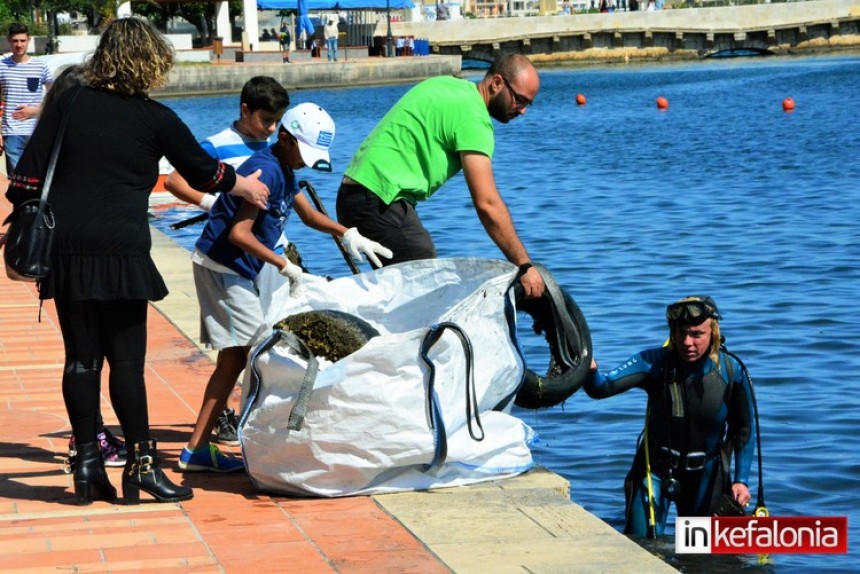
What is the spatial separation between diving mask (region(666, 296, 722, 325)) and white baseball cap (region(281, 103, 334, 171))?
1.56 metres

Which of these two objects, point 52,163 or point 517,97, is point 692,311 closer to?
point 517,97

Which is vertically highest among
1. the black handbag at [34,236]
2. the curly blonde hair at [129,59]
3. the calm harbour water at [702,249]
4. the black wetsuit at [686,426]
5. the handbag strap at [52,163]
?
the curly blonde hair at [129,59]

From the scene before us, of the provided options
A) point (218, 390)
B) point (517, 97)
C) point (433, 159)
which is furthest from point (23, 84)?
point (517, 97)

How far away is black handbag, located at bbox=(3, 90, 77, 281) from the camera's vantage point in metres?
4.76

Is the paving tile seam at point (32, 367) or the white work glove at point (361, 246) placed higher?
the white work glove at point (361, 246)

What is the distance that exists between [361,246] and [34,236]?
1.54m

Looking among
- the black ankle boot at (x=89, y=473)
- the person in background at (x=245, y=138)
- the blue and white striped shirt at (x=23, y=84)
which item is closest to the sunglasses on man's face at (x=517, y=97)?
the person in background at (x=245, y=138)

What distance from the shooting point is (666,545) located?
6277 mm

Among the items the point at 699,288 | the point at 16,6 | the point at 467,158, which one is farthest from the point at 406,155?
the point at 16,6

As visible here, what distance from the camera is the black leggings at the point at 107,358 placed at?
4.98 meters

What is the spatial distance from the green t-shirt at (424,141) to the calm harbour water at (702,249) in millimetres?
1957

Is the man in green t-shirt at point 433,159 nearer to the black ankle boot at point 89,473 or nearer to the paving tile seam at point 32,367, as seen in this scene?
the black ankle boot at point 89,473

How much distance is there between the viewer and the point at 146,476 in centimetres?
509

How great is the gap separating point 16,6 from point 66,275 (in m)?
61.9
